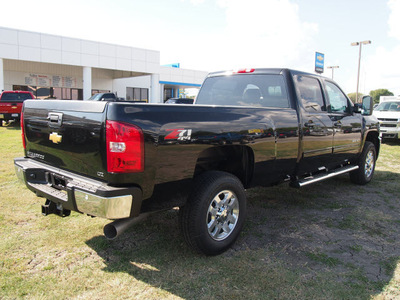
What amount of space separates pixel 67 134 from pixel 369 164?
19.1ft

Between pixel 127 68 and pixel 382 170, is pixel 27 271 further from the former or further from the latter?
pixel 127 68

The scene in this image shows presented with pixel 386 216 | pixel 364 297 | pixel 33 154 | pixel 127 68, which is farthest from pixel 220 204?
pixel 127 68

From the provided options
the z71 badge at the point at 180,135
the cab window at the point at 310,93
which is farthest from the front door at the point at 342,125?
the z71 badge at the point at 180,135

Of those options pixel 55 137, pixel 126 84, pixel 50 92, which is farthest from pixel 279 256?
pixel 126 84

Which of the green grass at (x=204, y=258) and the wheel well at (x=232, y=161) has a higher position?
the wheel well at (x=232, y=161)

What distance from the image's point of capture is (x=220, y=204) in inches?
132

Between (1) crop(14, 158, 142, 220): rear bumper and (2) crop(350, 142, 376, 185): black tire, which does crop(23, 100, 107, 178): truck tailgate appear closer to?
(1) crop(14, 158, 142, 220): rear bumper

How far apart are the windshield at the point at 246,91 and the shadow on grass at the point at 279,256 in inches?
62.6

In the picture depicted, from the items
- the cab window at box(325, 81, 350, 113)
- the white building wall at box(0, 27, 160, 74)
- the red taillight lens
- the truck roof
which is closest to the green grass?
the red taillight lens

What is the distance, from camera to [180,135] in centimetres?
290

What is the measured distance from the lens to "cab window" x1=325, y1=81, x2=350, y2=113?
209 inches

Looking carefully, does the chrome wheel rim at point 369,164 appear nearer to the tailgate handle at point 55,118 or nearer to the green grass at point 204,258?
the green grass at point 204,258

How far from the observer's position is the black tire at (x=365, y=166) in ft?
20.6

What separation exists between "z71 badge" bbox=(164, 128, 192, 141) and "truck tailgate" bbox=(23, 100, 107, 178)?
1.84ft
